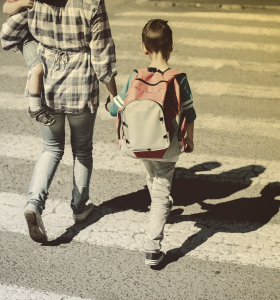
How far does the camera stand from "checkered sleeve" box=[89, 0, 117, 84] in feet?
8.80

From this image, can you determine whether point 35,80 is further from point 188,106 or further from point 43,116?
point 188,106

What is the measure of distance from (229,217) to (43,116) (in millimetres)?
1859

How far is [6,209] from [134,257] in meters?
1.34

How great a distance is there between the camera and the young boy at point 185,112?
2.55 meters

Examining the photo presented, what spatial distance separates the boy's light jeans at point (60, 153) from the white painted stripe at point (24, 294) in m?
0.58

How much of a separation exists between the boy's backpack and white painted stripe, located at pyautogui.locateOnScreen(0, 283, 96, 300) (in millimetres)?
1104

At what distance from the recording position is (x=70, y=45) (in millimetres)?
2766

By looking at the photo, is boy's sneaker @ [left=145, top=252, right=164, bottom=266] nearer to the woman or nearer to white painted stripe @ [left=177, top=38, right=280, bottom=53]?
the woman

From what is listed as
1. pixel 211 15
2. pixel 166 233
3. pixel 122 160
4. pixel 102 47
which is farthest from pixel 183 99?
pixel 211 15

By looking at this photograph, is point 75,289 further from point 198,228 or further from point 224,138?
point 224,138

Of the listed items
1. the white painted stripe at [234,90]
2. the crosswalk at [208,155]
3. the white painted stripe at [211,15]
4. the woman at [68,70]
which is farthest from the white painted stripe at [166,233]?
the white painted stripe at [211,15]

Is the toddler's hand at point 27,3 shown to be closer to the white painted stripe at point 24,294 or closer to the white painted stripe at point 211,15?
the white painted stripe at point 24,294

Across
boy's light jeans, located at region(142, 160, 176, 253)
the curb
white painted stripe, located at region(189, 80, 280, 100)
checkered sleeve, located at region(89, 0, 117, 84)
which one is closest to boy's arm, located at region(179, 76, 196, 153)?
boy's light jeans, located at region(142, 160, 176, 253)

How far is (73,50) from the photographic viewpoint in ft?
9.17
